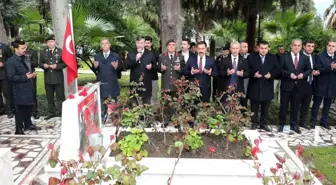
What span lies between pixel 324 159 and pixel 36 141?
4.07 m

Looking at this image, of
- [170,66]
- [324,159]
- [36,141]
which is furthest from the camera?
[170,66]

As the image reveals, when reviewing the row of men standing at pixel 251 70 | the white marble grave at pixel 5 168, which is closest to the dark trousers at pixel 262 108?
the row of men standing at pixel 251 70

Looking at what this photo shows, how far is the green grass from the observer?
4149 millimetres

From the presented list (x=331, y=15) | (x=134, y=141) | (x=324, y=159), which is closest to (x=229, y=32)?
(x=331, y=15)

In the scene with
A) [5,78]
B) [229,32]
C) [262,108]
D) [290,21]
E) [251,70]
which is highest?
[290,21]

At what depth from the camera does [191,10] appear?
32.3ft

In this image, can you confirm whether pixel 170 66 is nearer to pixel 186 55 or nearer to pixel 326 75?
pixel 186 55

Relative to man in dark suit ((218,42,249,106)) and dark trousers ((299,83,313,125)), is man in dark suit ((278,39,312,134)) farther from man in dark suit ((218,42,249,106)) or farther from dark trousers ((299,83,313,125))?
man in dark suit ((218,42,249,106))

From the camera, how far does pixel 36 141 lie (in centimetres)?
517

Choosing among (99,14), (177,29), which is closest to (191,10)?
(99,14)

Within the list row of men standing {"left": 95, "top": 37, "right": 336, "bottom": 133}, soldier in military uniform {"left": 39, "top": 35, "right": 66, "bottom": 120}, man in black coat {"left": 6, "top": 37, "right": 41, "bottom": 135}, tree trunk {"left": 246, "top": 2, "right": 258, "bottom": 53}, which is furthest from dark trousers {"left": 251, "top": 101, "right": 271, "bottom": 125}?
tree trunk {"left": 246, "top": 2, "right": 258, "bottom": 53}

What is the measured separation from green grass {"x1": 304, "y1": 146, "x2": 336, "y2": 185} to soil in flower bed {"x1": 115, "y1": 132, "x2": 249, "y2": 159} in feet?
3.29

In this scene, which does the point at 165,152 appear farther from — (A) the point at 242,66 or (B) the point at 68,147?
(A) the point at 242,66

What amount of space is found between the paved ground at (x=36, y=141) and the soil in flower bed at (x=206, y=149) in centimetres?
115
